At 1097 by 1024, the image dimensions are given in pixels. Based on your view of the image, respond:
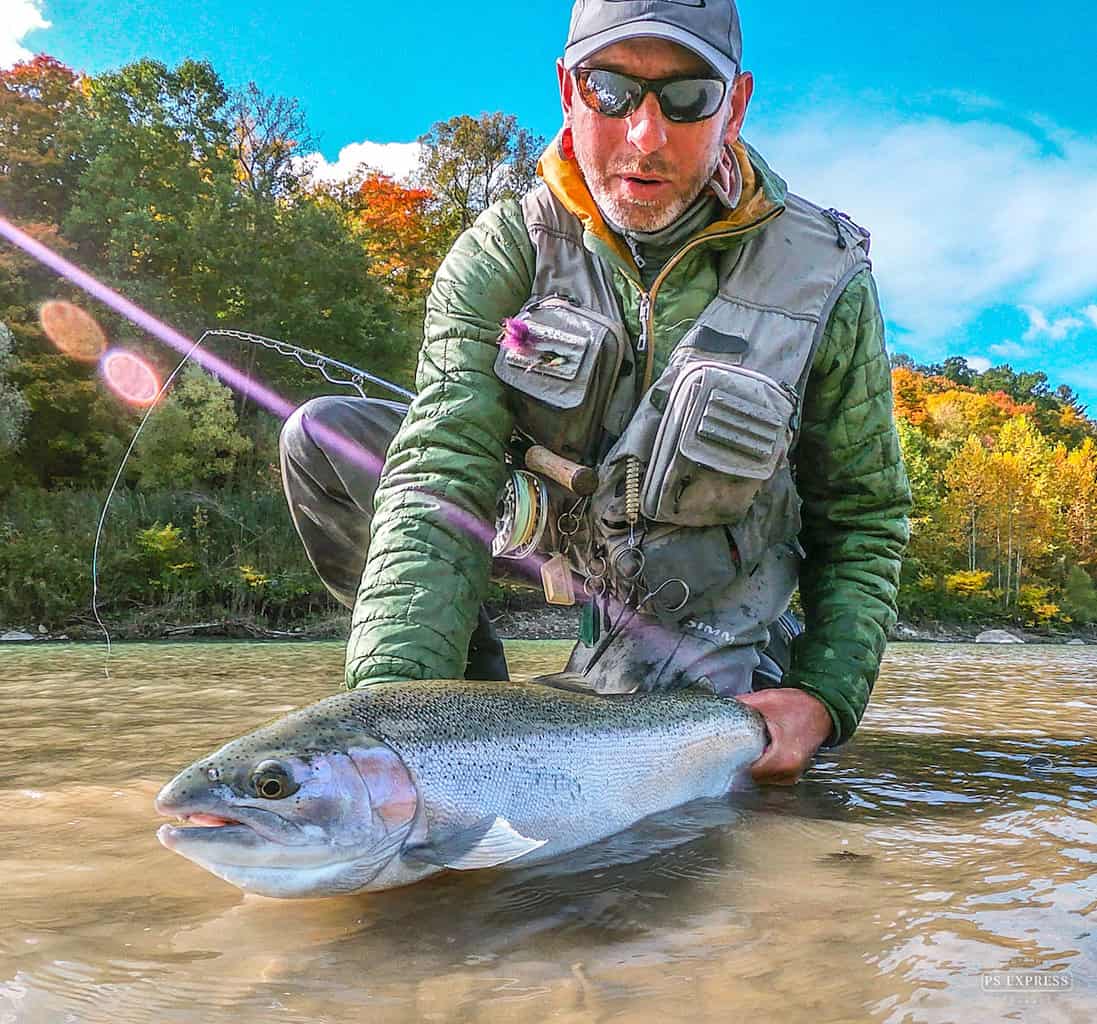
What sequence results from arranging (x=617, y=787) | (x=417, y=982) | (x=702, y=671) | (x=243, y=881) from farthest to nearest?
(x=702, y=671), (x=617, y=787), (x=243, y=881), (x=417, y=982)

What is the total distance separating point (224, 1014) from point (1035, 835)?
77.3 inches

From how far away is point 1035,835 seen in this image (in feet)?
7.93

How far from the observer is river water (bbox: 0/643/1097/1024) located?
146 cm

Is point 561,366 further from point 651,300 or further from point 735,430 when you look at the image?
point 735,430

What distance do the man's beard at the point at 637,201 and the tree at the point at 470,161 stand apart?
116 feet

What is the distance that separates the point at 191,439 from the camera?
2508 cm

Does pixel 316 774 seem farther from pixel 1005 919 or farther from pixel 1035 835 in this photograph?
pixel 1035 835

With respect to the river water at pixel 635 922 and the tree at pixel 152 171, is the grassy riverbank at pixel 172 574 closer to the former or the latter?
the tree at pixel 152 171

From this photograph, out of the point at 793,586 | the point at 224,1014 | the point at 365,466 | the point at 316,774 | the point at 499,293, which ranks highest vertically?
the point at 499,293

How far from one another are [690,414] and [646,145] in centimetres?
86

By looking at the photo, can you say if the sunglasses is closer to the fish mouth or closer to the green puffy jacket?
the green puffy jacket

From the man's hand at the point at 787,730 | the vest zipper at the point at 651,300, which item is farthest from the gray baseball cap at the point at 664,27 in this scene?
the man's hand at the point at 787,730

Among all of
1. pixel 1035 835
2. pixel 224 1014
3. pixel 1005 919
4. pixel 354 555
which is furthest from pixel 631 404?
pixel 224 1014

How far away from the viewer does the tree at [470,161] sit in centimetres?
3706
